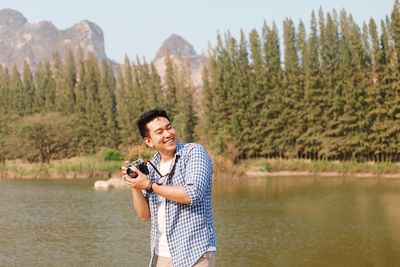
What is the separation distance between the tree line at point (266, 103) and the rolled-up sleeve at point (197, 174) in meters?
25.5

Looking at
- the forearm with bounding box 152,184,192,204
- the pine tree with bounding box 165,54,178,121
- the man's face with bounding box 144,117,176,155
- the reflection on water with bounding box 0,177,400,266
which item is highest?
the pine tree with bounding box 165,54,178,121

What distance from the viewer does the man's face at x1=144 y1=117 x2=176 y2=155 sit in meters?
2.62

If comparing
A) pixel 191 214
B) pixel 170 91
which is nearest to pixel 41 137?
pixel 170 91

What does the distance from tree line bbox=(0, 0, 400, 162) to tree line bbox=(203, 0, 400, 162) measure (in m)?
0.06

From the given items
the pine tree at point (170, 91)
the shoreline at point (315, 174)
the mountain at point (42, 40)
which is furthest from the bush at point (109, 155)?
the mountain at point (42, 40)

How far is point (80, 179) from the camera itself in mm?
24547

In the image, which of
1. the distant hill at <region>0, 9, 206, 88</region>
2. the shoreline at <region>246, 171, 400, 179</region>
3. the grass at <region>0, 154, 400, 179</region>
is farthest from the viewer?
the distant hill at <region>0, 9, 206, 88</region>

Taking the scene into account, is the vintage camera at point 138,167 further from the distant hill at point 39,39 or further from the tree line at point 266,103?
the distant hill at point 39,39

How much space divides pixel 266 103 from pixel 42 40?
10306cm

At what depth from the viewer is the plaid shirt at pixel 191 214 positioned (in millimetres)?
2477

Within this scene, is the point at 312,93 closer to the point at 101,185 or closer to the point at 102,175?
the point at 102,175

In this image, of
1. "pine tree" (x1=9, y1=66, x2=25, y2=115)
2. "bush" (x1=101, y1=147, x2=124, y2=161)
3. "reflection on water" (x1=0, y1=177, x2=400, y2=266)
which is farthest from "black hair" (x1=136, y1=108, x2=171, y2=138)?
"pine tree" (x1=9, y1=66, x2=25, y2=115)

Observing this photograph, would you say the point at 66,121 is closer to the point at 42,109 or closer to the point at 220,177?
the point at 42,109

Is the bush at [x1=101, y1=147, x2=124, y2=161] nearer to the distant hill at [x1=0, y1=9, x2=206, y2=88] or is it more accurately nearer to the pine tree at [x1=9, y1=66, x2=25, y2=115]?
the pine tree at [x1=9, y1=66, x2=25, y2=115]
